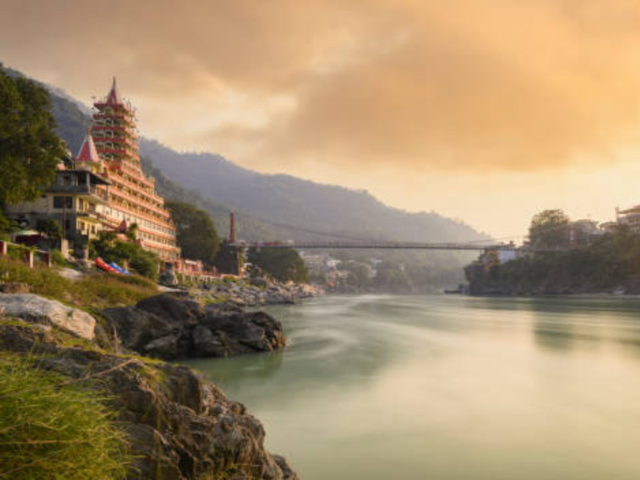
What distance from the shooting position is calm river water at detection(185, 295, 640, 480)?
6.77 meters

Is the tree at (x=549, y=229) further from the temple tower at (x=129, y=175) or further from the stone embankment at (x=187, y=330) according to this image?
the stone embankment at (x=187, y=330)

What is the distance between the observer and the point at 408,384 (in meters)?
12.3

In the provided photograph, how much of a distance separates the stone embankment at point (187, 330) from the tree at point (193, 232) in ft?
141

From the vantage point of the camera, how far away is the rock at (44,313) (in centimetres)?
739

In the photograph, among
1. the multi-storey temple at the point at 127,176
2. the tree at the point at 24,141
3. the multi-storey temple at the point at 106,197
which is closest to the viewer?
the tree at the point at 24,141

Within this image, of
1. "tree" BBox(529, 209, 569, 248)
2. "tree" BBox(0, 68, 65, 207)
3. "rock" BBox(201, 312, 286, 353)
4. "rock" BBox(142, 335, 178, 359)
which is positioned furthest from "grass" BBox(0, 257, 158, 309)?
"tree" BBox(529, 209, 569, 248)

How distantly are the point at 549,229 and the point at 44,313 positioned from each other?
11527cm

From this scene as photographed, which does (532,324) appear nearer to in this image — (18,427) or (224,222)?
(18,427)

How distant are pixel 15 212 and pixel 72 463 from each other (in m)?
36.6

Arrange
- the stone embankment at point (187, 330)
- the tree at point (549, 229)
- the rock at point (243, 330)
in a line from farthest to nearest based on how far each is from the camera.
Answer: the tree at point (549, 229), the rock at point (243, 330), the stone embankment at point (187, 330)

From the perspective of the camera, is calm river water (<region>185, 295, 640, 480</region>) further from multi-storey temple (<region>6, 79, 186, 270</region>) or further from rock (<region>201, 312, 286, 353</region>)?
multi-storey temple (<region>6, 79, 186, 270</region>)

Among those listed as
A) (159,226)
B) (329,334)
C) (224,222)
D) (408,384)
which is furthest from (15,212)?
(224,222)

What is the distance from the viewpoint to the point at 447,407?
9938 millimetres

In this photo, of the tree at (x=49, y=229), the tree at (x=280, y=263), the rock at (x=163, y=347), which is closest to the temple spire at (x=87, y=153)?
the tree at (x=49, y=229)
